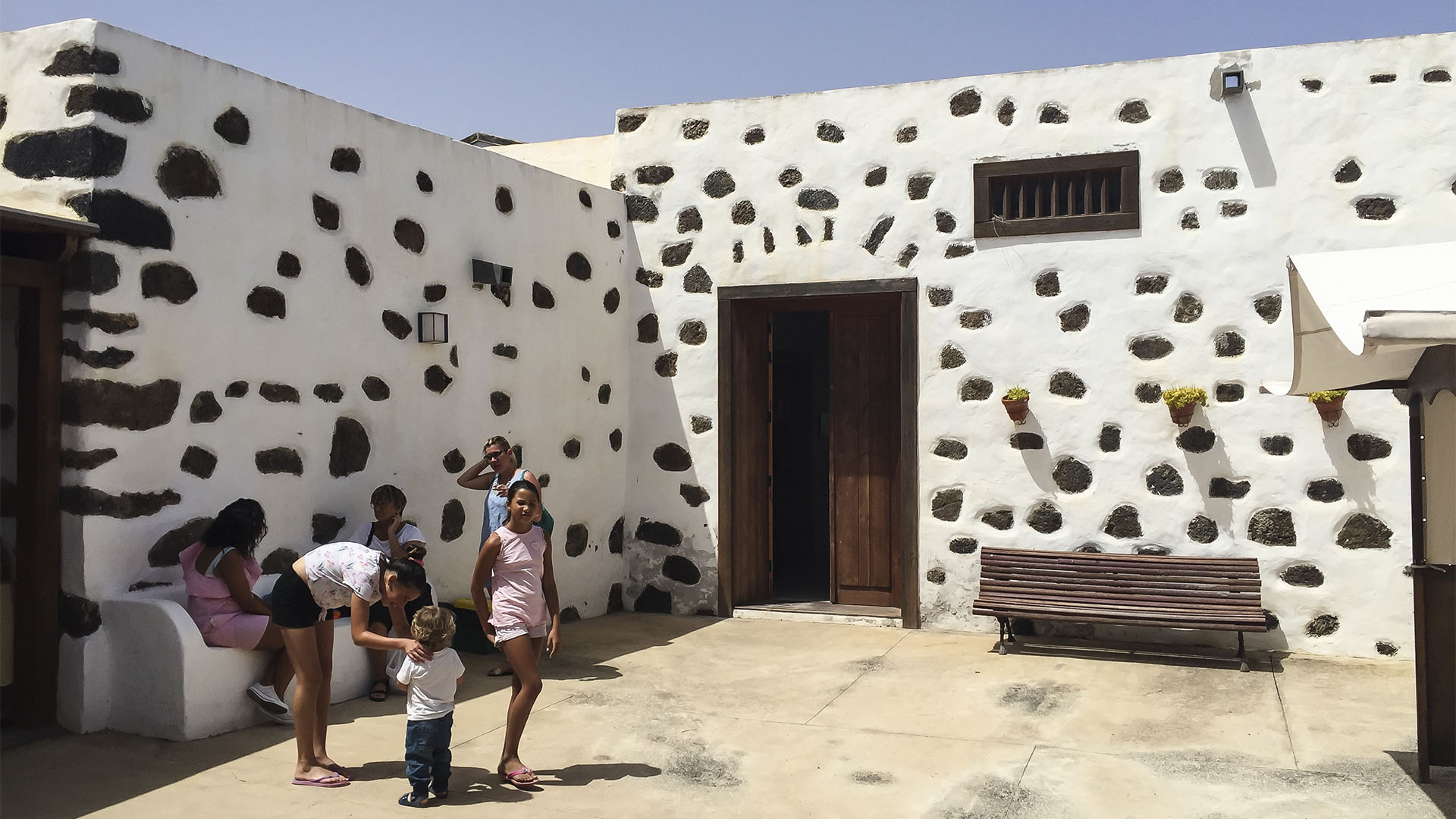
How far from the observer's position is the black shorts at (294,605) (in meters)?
3.78

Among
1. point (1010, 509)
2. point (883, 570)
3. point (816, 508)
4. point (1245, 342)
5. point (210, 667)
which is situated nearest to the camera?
point (210, 667)

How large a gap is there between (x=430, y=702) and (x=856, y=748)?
64.1 inches

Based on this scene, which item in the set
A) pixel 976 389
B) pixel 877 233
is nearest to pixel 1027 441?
pixel 976 389

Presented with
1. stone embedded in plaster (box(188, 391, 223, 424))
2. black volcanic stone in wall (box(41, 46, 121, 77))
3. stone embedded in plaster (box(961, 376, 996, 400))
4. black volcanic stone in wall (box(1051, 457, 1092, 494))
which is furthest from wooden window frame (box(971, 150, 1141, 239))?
black volcanic stone in wall (box(41, 46, 121, 77))

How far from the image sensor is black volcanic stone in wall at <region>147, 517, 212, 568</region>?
14.5ft

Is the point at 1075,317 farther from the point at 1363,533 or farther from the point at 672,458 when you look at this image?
the point at 672,458

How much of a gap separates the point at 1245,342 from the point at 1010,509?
4.84 ft

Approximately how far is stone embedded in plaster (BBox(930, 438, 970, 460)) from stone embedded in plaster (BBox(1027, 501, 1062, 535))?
48 centimetres

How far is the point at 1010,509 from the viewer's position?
6.38 m

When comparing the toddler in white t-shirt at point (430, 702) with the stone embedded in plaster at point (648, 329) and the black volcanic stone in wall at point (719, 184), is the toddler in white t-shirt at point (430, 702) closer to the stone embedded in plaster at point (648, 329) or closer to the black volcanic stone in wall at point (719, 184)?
the stone embedded in plaster at point (648, 329)

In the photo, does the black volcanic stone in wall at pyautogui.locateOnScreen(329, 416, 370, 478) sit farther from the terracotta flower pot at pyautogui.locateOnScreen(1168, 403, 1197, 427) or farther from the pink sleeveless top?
the terracotta flower pot at pyautogui.locateOnScreen(1168, 403, 1197, 427)

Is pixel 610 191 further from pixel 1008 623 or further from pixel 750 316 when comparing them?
pixel 1008 623

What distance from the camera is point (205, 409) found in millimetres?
4625

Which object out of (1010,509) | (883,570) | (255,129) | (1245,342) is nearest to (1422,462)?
(1245,342)
